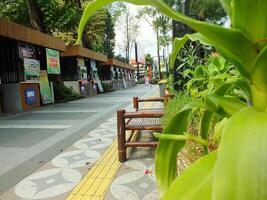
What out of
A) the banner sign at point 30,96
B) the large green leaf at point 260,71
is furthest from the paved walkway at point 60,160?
the banner sign at point 30,96

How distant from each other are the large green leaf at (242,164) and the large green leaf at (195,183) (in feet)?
0.45

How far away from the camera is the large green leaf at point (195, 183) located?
25.1 inches

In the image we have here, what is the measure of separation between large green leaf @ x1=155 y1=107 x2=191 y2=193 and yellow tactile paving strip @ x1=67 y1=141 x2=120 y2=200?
259cm

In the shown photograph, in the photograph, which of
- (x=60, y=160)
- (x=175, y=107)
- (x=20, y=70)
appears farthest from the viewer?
(x=20, y=70)

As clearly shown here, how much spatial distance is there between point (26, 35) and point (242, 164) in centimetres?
1321

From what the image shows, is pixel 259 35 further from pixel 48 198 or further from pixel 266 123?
pixel 48 198

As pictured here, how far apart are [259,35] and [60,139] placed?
Answer: 6.33 metres

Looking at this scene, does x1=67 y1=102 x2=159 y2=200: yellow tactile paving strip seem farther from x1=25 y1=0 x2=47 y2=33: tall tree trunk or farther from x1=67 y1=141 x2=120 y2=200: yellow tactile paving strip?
x1=25 y1=0 x2=47 y2=33: tall tree trunk

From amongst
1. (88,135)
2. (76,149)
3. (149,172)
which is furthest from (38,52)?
(149,172)

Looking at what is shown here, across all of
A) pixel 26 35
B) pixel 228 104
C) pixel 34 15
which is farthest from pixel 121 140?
pixel 34 15

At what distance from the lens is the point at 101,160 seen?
4.86 m

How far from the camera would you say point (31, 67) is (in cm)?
1404

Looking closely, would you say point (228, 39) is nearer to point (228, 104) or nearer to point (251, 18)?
point (251, 18)

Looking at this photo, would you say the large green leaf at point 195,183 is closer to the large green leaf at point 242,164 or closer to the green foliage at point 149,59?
the large green leaf at point 242,164
